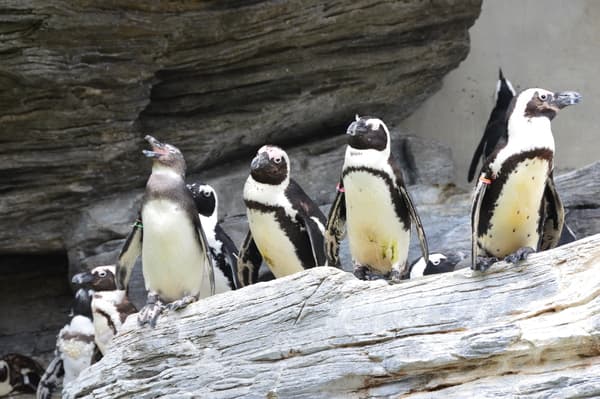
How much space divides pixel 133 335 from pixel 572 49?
4509 mm

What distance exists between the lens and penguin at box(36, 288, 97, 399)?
6.79 m

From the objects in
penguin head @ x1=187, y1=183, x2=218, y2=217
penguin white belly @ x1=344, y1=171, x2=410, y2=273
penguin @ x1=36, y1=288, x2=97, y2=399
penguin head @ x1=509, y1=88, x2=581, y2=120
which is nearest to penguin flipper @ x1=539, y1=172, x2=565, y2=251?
penguin head @ x1=509, y1=88, x2=581, y2=120

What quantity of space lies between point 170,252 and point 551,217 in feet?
5.56

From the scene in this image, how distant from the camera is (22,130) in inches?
273

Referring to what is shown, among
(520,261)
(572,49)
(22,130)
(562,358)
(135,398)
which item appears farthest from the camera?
(572,49)

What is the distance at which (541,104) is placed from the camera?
14.7ft

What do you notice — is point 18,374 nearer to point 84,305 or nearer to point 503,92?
point 84,305

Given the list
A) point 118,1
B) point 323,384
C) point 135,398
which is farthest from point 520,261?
point 118,1

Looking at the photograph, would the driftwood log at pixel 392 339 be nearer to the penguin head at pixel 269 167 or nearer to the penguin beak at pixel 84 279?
the penguin head at pixel 269 167

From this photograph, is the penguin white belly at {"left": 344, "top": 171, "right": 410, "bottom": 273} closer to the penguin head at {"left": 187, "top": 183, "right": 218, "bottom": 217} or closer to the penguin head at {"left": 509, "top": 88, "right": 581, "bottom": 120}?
the penguin head at {"left": 509, "top": 88, "right": 581, "bottom": 120}

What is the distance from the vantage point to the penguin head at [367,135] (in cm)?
503

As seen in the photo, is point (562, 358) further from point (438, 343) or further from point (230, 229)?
point (230, 229)

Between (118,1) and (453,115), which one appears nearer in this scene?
(118,1)

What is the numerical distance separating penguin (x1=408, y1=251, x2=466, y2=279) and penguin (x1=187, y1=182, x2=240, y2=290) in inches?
36.6
